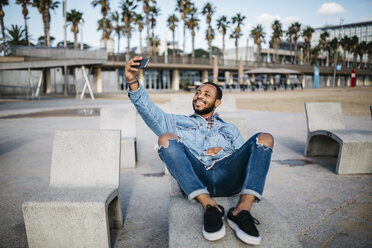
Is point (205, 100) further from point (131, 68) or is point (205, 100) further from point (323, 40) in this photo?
point (323, 40)

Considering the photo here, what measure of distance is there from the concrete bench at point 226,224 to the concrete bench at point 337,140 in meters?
2.75

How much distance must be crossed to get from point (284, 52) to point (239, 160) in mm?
87598

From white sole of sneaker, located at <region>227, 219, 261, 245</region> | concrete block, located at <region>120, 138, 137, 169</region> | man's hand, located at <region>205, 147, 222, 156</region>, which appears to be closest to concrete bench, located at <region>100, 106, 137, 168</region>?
concrete block, located at <region>120, 138, 137, 169</region>

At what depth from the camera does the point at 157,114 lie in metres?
2.83

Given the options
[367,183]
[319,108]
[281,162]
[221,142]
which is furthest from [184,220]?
[319,108]

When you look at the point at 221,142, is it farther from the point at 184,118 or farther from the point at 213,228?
the point at 213,228

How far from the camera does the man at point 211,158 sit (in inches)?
79.3

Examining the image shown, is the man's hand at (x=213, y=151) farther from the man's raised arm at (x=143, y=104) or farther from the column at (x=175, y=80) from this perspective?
the column at (x=175, y=80)

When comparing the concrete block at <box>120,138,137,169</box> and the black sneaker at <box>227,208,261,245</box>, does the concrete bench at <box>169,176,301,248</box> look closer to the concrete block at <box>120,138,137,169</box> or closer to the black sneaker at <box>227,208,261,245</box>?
the black sneaker at <box>227,208,261,245</box>

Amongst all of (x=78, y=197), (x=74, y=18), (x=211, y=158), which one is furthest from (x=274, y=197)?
(x=74, y=18)

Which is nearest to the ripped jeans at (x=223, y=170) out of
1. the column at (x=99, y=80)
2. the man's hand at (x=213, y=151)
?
the man's hand at (x=213, y=151)

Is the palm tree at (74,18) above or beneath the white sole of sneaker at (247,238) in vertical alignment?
above

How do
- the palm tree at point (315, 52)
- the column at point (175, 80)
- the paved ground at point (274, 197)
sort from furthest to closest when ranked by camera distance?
the palm tree at point (315, 52), the column at point (175, 80), the paved ground at point (274, 197)

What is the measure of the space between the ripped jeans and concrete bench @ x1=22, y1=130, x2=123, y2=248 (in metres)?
0.64
